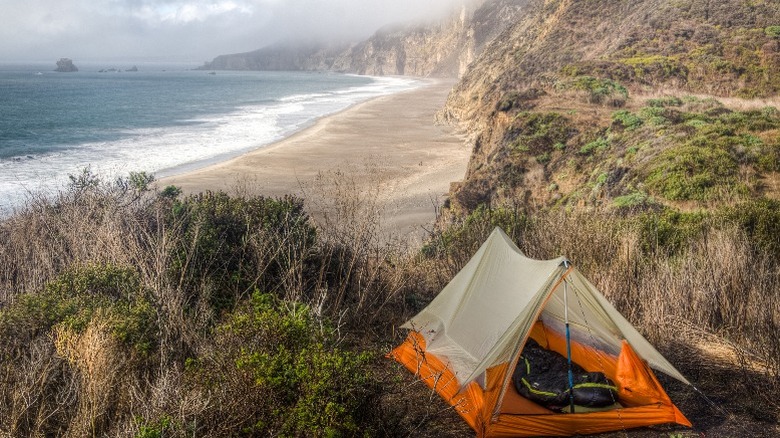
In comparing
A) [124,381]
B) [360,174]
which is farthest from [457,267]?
[360,174]

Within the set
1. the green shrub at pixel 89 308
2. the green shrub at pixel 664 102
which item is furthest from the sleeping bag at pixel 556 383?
the green shrub at pixel 664 102

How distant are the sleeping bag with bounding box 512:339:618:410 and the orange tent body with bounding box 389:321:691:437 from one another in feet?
0.35

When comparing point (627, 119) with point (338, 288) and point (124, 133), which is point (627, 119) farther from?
point (124, 133)

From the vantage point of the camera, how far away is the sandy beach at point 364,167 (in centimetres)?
1952

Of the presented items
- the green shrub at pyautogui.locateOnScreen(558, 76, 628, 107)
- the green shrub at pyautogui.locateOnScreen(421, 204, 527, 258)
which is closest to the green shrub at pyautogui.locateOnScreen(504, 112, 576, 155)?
the green shrub at pyautogui.locateOnScreen(558, 76, 628, 107)

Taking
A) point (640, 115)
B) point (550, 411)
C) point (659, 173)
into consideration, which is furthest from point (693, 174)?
point (550, 411)

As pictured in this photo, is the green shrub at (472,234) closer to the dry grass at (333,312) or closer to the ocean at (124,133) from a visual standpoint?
the dry grass at (333,312)

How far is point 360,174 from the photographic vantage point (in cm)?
2561

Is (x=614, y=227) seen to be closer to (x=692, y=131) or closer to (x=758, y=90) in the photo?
(x=692, y=131)

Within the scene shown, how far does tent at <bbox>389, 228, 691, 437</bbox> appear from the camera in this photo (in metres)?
5.72

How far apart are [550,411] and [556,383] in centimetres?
32

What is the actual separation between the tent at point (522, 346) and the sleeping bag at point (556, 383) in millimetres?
98

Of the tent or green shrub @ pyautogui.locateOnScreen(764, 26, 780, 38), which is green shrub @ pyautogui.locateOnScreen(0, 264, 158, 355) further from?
green shrub @ pyautogui.locateOnScreen(764, 26, 780, 38)

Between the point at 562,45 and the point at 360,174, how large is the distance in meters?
17.2
